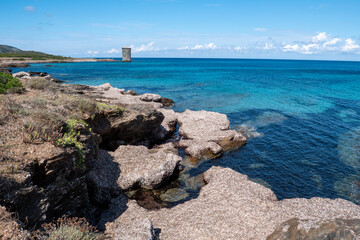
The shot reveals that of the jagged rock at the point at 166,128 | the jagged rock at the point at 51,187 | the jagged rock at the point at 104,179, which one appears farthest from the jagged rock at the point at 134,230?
the jagged rock at the point at 166,128

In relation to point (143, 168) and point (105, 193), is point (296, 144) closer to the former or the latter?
point (143, 168)

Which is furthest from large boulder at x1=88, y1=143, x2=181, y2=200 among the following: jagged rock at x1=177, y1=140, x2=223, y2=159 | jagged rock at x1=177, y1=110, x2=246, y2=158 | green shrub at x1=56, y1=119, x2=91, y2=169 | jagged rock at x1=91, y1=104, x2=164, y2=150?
jagged rock at x1=177, y1=110, x2=246, y2=158

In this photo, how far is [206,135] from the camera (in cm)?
2831

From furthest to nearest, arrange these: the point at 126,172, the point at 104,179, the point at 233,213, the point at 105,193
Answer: the point at 126,172
the point at 104,179
the point at 105,193
the point at 233,213

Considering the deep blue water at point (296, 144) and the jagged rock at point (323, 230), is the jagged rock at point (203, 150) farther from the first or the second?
the jagged rock at point (323, 230)

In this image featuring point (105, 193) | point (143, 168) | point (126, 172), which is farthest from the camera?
point (143, 168)

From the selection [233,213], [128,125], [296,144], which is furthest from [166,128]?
[233,213]

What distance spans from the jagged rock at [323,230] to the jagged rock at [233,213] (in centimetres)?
193

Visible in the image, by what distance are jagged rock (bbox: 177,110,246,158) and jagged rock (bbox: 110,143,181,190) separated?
17.7ft

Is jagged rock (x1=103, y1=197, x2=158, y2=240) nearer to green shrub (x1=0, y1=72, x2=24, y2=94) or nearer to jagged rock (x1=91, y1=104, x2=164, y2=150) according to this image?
jagged rock (x1=91, y1=104, x2=164, y2=150)

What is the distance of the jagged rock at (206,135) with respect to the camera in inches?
978

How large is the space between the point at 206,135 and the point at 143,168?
1158 cm

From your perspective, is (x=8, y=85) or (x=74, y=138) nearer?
(x=74, y=138)

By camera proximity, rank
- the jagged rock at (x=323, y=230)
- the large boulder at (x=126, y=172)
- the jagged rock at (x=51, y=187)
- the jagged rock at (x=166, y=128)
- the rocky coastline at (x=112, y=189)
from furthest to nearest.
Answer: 1. the jagged rock at (x=166, y=128)
2. the large boulder at (x=126, y=172)
3. the rocky coastline at (x=112, y=189)
4. the jagged rock at (x=323, y=230)
5. the jagged rock at (x=51, y=187)
